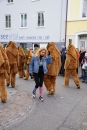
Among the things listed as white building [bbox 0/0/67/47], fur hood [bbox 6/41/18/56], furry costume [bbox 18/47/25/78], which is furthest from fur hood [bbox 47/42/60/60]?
white building [bbox 0/0/67/47]

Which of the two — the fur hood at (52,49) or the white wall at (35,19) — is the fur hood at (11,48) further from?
the white wall at (35,19)

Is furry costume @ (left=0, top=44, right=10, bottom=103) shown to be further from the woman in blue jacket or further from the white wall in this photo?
the white wall

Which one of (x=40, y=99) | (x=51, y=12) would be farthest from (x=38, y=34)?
(x=40, y=99)

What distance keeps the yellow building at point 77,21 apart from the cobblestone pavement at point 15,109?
12980mm

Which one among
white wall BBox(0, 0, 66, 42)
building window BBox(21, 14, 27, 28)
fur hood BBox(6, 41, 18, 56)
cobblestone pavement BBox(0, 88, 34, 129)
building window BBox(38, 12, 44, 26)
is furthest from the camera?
building window BBox(21, 14, 27, 28)

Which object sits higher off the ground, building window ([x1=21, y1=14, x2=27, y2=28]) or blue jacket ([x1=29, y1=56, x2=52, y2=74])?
building window ([x1=21, y1=14, x2=27, y2=28])

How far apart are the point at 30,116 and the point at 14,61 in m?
3.30

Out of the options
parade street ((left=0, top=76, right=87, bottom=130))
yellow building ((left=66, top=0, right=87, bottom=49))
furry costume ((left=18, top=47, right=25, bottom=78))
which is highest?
yellow building ((left=66, top=0, right=87, bottom=49))

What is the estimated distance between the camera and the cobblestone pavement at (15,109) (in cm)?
464

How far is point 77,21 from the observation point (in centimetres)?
1881

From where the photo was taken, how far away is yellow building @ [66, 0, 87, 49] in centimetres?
1855

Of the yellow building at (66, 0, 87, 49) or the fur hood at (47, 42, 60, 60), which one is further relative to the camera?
the yellow building at (66, 0, 87, 49)

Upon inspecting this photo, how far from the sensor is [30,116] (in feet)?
16.3

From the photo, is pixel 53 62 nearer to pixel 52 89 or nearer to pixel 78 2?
pixel 52 89
